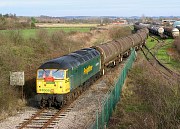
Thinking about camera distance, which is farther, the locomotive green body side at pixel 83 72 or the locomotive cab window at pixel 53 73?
the locomotive green body side at pixel 83 72

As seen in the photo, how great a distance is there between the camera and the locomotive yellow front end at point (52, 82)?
1853 centimetres

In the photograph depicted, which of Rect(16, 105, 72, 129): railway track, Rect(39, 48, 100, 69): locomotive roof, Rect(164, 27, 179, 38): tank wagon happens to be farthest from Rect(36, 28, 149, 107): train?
Rect(164, 27, 179, 38): tank wagon

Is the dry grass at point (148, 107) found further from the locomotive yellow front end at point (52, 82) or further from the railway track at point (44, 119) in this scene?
the locomotive yellow front end at point (52, 82)

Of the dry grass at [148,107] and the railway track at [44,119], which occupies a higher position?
the dry grass at [148,107]

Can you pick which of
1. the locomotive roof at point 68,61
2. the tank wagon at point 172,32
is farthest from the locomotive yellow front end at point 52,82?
the tank wagon at point 172,32

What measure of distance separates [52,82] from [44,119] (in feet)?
7.48

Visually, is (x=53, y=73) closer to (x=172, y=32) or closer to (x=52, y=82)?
(x=52, y=82)

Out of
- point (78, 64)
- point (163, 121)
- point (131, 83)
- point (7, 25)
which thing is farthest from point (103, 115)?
point (7, 25)

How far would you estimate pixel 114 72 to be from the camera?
3119cm

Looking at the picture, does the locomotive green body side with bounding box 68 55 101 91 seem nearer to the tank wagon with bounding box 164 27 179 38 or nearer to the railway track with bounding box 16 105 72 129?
the railway track with bounding box 16 105 72 129

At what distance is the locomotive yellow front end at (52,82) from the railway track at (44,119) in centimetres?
104

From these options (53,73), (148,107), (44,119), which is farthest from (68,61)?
(148,107)

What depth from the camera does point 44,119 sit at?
56.2ft

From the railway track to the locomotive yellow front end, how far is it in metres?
1.04
